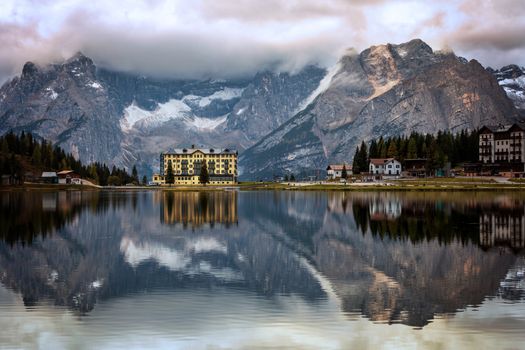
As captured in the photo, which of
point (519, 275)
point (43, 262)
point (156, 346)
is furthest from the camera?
point (43, 262)

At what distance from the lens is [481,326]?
25.9 meters

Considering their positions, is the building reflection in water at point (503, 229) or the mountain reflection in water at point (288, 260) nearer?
the mountain reflection in water at point (288, 260)

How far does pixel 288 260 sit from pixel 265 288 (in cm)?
1063

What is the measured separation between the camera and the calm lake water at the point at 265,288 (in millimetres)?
24797

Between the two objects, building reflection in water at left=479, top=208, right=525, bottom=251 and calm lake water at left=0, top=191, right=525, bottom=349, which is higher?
building reflection in water at left=479, top=208, right=525, bottom=251

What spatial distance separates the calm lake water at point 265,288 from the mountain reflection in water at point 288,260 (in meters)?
0.12

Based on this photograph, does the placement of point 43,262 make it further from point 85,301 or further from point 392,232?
point 392,232

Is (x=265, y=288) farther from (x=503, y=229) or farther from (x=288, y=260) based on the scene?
(x=503, y=229)

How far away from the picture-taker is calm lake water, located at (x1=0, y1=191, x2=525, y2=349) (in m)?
24.8

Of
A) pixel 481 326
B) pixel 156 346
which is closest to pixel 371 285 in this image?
pixel 481 326

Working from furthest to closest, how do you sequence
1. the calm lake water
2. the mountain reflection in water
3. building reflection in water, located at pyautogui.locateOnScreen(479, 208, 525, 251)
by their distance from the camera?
building reflection in water, located at pyautogui.locateOnScreen(479, 208, 525, 251), the mountain reflection in water, the calm lake water

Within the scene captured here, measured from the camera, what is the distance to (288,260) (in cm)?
4459

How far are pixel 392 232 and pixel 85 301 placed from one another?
36026mm

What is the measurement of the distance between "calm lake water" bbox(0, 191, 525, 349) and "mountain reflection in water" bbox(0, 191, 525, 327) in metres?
0.12
